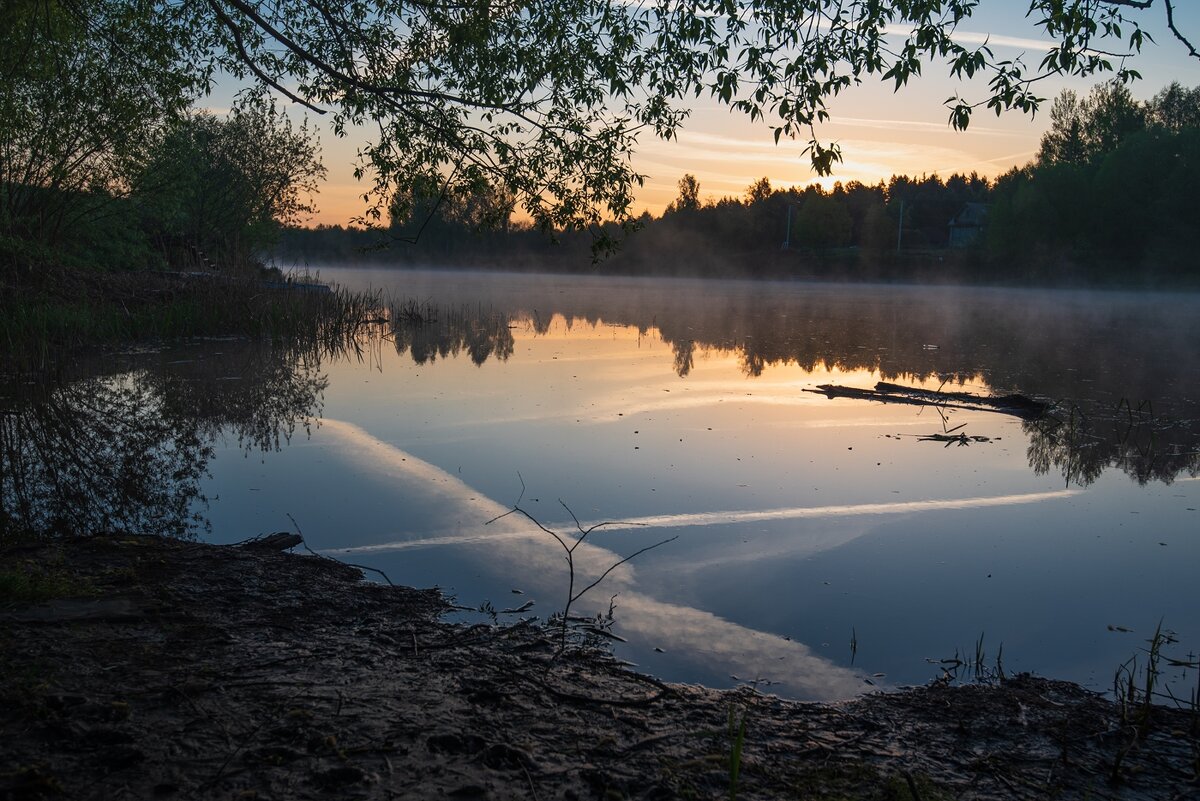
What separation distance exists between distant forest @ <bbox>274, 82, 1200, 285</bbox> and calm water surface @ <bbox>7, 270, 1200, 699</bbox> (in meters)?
28.5

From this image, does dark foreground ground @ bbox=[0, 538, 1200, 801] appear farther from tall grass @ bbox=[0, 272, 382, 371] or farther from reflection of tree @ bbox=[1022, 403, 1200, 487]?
tall grass @ bbox=[0, 272, 382, 371]

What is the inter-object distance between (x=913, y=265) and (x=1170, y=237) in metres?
19.1

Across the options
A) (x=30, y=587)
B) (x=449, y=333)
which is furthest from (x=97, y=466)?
(x=449, y=333)

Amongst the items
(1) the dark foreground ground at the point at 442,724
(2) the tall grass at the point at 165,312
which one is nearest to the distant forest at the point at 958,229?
(2) the tall grass at the point at 165,312

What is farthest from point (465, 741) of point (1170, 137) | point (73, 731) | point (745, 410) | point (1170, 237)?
point (1170, 137)

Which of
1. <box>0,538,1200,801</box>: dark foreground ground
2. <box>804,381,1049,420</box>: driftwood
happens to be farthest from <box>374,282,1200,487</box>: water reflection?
<box>0,538,1200,801</box>: dark foreground ground

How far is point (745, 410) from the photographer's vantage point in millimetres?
12023

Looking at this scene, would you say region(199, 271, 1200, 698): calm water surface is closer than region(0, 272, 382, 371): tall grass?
Yes

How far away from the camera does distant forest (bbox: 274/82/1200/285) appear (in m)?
59.3

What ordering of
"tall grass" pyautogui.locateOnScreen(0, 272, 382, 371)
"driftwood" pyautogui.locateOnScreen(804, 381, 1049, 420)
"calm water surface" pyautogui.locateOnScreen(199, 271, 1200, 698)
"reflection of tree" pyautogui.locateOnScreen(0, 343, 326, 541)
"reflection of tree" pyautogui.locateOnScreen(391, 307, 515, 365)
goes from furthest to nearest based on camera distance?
"reflection of tree" pyautogui.locateOnScreen(391, 307, 515, 365) → "tall grass" pyautogui.locateOnScreen(0, 272, 382, 371) → "driftwood" pyautogui.locateOnScreen(804, 381, 1049, 420) → "reflection of tree" pyautogui.locateOnScreen(0, 343, 326, 541) → "calm water surface" pyautogui.locateOnScreen(199, 271, 1200, 698)

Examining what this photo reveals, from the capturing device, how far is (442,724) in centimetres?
331

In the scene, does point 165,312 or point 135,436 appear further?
point 165,312

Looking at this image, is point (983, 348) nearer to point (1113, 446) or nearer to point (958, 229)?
point (1113, 446)

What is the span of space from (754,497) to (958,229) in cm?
9204
